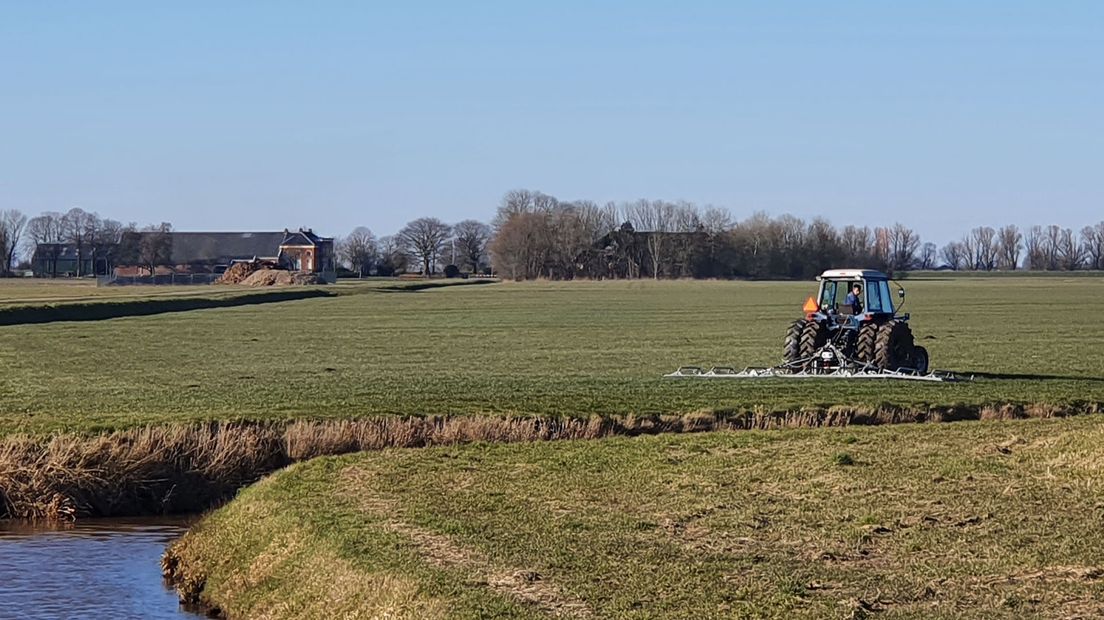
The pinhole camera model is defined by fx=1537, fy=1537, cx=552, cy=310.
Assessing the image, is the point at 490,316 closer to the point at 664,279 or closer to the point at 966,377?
the point at 966,377

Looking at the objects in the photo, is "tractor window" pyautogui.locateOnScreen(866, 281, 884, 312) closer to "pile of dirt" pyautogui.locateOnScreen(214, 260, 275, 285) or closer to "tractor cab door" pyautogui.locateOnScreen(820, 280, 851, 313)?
"tractor cab door" pyautogui.locateOnScreen(820, 280, 851, 313)

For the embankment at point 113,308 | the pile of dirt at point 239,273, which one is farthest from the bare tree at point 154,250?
the embankment at point 113,308

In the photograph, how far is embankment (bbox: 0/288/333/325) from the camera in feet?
226

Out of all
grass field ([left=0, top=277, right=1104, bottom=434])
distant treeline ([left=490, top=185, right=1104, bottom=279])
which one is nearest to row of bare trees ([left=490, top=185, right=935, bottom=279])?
distant treeline ([left=490, top=185, right=1104, bottom=279])

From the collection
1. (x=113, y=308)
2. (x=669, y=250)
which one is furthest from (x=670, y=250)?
(x=113, y=308)

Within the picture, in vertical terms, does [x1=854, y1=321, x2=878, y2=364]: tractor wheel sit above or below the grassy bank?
above

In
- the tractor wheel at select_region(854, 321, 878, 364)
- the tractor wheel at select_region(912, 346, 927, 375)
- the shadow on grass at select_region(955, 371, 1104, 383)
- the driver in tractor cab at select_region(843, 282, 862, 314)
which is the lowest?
the shadow on grass at select_region(955, 371, 1104, 383)

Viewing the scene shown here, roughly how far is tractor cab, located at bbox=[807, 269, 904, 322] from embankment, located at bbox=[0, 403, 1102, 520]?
10.4 m

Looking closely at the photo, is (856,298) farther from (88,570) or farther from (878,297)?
(88,570)

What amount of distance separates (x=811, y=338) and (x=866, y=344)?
1337mm

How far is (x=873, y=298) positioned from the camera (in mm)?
36531

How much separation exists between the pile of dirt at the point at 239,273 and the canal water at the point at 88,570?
426 feet

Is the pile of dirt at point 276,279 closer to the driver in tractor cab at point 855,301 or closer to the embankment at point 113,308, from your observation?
the embankment at point 113,308

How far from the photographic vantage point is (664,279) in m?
170
